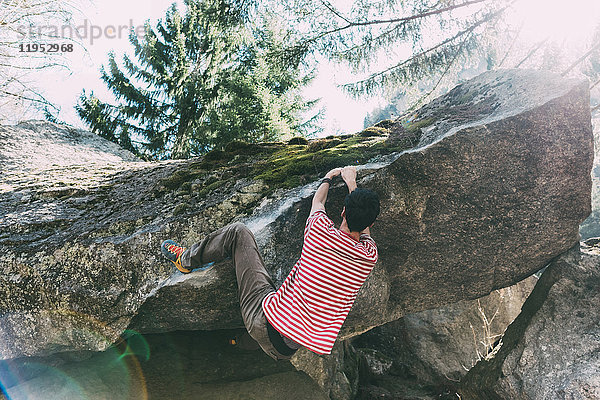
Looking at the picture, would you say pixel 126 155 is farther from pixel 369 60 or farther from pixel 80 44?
pixel 369 60

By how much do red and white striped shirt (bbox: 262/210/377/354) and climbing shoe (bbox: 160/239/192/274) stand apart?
1108 millimetres

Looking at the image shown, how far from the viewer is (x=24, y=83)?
28.2ft

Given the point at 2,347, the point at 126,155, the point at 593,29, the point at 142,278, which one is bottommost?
the point at 2,347

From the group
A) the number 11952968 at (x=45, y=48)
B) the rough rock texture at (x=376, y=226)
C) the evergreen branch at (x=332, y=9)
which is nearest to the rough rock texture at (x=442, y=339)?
the rough rock texture at (x=376, y=226)

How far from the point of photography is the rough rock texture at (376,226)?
3.59m

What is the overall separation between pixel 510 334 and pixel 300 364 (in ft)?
8.94

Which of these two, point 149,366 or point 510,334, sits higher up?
point 510,334

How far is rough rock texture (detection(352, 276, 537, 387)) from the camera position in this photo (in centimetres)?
670

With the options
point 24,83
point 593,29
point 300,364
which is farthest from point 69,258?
point 593,29

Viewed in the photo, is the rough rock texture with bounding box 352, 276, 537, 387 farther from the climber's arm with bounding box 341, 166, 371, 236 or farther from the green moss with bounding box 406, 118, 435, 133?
the climber's arm with bounding box 341, 166, 371, 236

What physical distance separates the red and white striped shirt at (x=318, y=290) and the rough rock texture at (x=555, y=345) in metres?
2.70

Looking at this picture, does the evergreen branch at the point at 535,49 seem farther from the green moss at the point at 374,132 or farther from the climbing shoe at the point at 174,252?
the climbing shoe at the point at 174,252

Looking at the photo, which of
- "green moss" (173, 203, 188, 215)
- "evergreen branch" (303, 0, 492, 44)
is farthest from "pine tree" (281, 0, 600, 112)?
"green moss" (173, 203, 188, 215)

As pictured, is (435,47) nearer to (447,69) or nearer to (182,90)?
(447,69)
